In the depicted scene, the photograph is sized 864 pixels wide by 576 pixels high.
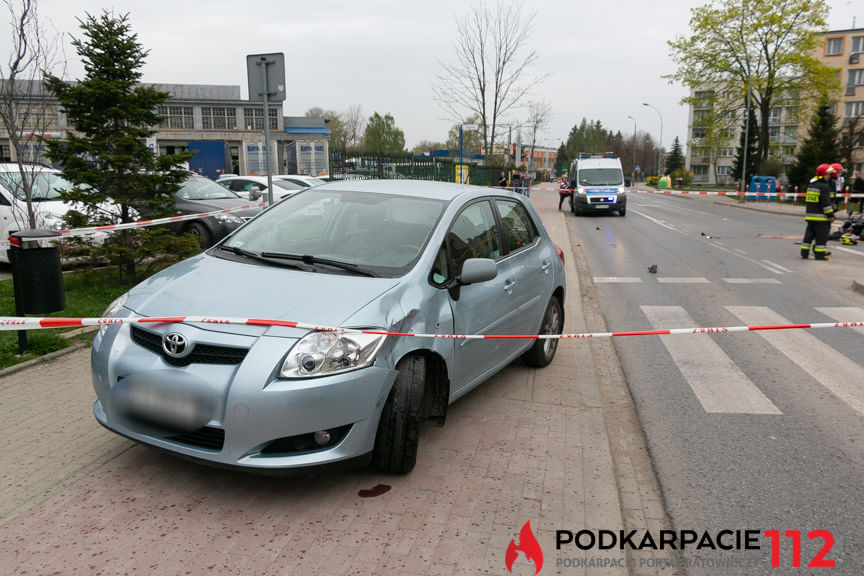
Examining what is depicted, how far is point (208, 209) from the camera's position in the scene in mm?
12469

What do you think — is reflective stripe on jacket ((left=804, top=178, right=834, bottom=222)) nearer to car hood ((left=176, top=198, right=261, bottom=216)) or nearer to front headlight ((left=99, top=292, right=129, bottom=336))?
car hood ((left=176, top=198, right=261, bottom=216))

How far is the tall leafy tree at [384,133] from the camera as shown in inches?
3563

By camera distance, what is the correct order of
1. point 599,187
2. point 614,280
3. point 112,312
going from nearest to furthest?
point 112,312 → point 614,280 → point 599,187

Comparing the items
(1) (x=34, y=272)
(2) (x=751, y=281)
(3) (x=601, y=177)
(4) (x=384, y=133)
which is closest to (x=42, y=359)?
(1) (x=34, y=272)

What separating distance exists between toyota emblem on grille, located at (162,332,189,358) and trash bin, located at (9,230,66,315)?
9.00 ft

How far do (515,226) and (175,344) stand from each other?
319 centimetres

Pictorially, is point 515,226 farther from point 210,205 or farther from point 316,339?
point 210,205

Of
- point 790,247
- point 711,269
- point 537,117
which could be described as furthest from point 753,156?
point 711,269

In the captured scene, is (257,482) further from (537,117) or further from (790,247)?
(537,117)

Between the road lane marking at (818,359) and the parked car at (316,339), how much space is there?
119 inches

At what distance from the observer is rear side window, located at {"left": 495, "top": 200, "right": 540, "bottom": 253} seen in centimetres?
534

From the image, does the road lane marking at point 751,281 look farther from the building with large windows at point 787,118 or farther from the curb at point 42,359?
the building with large windows at point 787,118

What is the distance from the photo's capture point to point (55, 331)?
249 inches

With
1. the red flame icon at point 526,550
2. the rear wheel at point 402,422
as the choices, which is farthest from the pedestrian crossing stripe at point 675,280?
the red flame icon at point 526,550
